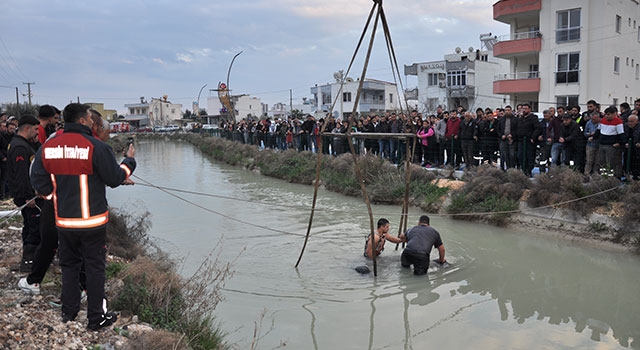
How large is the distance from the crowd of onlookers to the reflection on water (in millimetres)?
2226

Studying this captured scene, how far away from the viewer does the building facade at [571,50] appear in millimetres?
28938

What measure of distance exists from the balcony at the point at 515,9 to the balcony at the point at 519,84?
11.5ft

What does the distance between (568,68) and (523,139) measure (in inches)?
776

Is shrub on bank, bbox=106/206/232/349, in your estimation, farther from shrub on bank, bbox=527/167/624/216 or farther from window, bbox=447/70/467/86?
window, bbox=447/70/467/86

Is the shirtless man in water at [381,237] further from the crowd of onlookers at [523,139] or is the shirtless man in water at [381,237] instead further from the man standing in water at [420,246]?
the crowd of onlookers at [523,139]

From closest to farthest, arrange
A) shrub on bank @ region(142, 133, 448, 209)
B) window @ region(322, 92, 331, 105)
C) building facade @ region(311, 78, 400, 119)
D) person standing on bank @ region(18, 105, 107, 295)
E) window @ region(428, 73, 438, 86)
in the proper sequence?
person standing on bank @ region(18, 105, 107, 295) → shrub on bank @ region(142, 133, 448, 209) → window @ region(428, 73, 438, 86) → building facade @ region(311, 78, 400, 119) → window @ region(322, 92, 331, 105)

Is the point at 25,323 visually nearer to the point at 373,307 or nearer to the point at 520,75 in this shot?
the point at 373,307

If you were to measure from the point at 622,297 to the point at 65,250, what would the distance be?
298 inches

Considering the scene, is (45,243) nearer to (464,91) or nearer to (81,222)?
(81,222)

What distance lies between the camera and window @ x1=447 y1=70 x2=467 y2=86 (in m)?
48.5

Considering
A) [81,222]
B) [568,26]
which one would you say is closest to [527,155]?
[81,222]

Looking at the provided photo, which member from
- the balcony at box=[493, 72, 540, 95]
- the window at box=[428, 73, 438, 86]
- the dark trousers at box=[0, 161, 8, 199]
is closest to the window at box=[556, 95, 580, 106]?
the balcony at box=[493, 72, 540, 95]

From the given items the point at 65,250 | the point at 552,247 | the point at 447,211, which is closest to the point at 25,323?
the point at 65,250

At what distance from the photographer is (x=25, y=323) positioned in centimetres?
461
